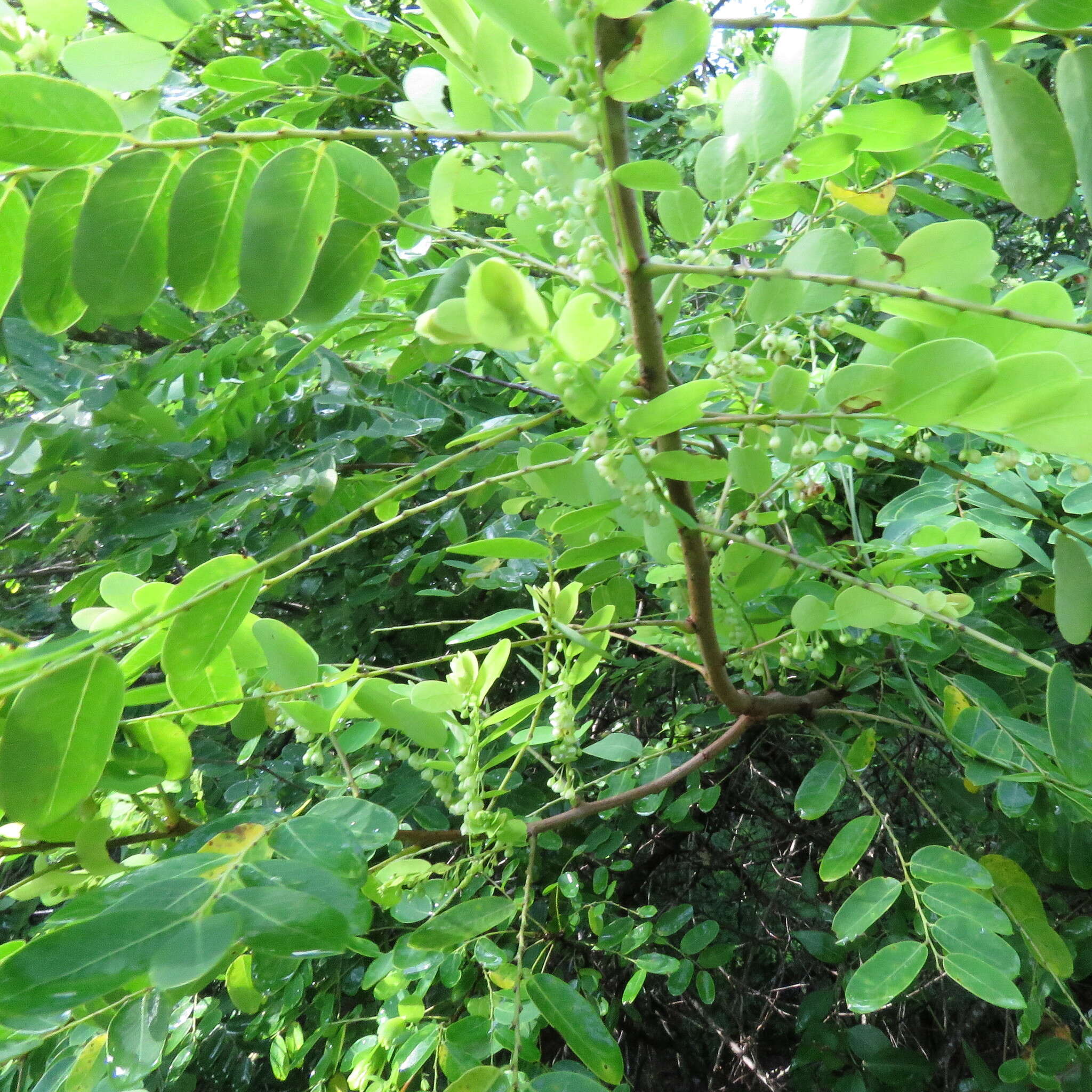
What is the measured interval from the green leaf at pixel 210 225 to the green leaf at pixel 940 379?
1.17ft

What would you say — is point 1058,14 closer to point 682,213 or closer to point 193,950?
point 682,213

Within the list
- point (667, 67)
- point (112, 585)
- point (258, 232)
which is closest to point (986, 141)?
point (667, 67)

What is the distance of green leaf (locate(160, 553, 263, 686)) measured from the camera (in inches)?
17.3

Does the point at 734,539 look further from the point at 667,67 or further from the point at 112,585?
the point at 112,585

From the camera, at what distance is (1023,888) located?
737 millimetres

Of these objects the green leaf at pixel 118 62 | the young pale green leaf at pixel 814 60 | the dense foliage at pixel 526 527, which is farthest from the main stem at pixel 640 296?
the green leaf at pixel 118 62

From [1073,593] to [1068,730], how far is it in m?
0.10

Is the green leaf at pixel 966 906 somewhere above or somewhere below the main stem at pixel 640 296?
below

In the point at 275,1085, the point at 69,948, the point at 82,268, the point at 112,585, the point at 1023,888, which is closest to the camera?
the point at 69,948

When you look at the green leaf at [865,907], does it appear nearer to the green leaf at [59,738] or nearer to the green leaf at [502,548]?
the green leaf at [502,548]

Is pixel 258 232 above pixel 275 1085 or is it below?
above

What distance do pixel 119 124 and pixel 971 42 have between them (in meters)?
0.43

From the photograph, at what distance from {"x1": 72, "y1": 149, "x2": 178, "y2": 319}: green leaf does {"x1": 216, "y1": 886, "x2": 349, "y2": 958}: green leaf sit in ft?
1.05

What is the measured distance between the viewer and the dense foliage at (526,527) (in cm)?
39
